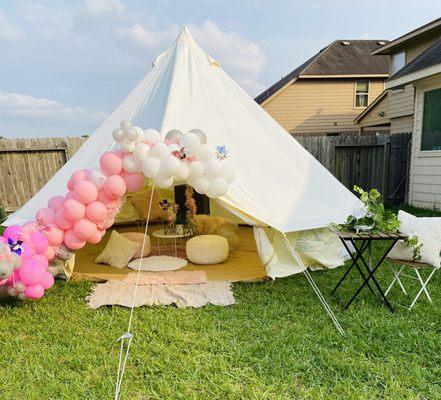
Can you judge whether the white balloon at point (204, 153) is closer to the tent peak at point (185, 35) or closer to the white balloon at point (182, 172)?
the white balloon at point (182, 172)

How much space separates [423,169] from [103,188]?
6.99 metres

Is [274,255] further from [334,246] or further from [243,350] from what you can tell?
[243,350]

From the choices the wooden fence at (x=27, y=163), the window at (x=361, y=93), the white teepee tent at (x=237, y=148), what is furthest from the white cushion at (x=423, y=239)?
the window at (x=361, y=93)

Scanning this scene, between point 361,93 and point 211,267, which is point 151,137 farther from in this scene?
point 361,93

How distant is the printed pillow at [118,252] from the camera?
15.2 ft

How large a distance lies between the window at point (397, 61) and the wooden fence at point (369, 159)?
368cm

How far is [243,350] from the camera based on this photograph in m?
2.61

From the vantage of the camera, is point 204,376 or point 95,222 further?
point 95,222

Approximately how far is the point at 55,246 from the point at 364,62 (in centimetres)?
1621

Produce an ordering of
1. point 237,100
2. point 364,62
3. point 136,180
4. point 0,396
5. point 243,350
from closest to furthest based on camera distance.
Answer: point 0,396, point 243,350, point 136,180, point 237,100, point 364,62

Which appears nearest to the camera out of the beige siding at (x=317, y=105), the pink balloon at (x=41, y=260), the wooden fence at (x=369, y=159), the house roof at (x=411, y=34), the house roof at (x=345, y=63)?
the pink balloon at (x=41, y=260)

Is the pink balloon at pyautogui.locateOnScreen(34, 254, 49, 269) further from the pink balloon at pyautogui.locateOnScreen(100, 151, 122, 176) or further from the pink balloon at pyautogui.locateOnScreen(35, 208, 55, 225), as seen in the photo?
the pink balloon at pyautogui.locateOnScreen(100, 151, 122, 176)

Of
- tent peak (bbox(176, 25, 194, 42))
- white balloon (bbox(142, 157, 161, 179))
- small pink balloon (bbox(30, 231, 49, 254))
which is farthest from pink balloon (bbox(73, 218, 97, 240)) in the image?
tent peak (bbox(176, 25, 194, 42))

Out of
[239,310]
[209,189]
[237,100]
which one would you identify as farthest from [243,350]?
[237,100]
